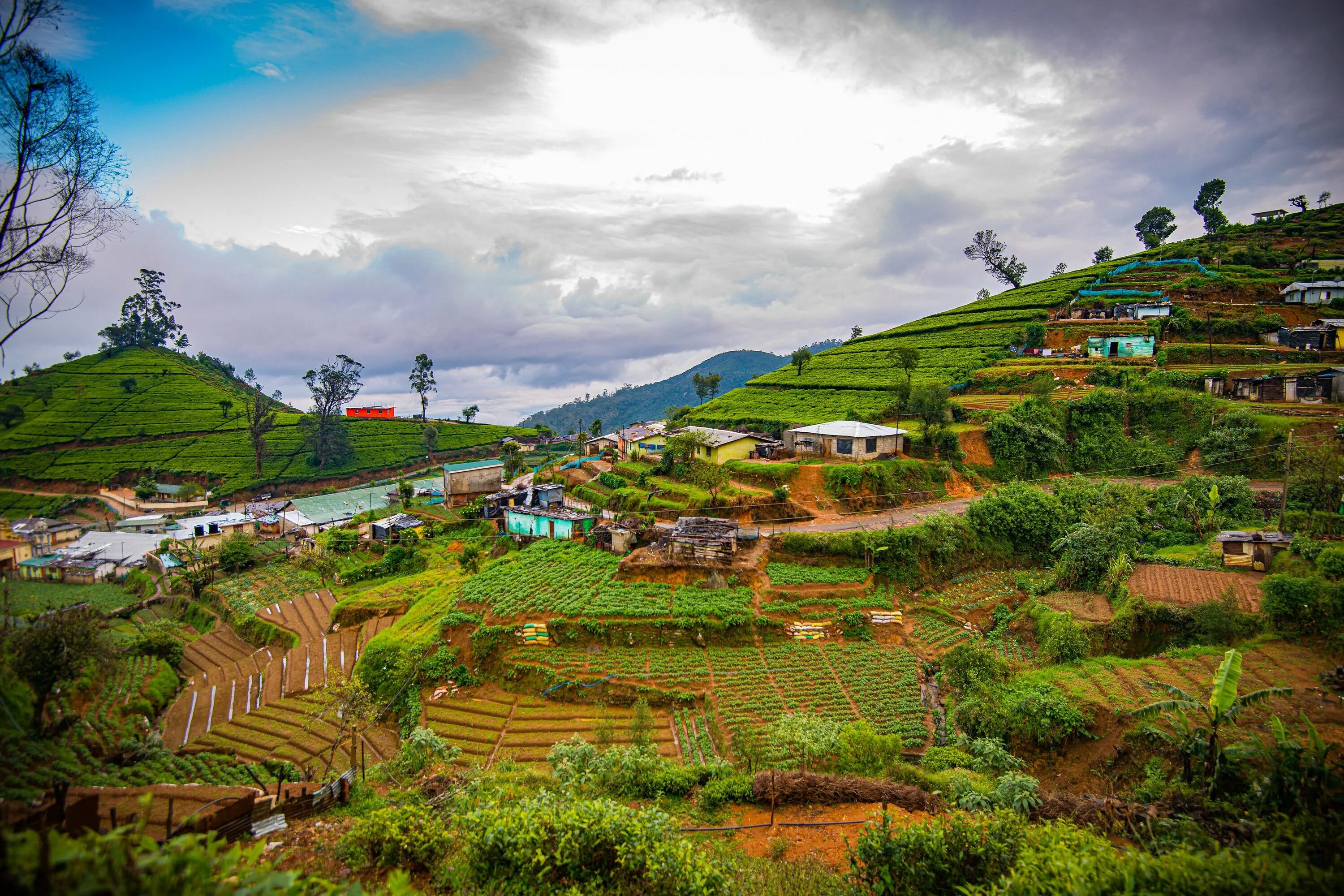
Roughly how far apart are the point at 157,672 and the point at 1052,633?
37002 mm

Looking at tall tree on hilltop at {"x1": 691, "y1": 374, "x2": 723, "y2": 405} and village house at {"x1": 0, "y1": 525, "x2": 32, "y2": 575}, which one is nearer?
village house at {"x1": 0, "y1": 525, "x2": 32, "y2": 575}

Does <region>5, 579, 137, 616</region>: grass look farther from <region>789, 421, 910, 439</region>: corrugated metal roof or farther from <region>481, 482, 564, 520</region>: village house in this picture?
<region>789, 421, 910, 439</region>: corrugated metal roof

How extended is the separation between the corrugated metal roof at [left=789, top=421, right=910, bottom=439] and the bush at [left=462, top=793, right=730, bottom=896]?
1105 inches

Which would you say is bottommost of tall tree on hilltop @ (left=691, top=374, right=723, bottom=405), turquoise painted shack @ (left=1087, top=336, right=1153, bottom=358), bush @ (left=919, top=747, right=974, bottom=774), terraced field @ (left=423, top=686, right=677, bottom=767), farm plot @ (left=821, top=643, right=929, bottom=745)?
terraced field @ (left=423, top=686, right=677, bottom=767)

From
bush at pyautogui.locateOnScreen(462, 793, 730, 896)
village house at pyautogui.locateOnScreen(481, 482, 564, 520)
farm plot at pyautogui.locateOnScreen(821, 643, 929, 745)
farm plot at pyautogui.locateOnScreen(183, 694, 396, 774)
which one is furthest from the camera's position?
village house at pyautogui.locateOnScreen(481, 482, 564, 520)

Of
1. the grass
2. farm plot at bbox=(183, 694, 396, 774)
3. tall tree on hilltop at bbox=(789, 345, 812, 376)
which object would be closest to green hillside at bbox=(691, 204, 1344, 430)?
tall tree on hilltop at bbox=(789, 345, 812, 376)

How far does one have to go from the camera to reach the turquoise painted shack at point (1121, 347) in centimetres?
4178

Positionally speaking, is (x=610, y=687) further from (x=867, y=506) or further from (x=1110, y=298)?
(x=1110, y=298)

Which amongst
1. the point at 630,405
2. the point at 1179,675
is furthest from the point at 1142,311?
the point at 630,405

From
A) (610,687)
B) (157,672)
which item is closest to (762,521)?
(610,687)

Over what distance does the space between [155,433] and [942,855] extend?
84.9 m

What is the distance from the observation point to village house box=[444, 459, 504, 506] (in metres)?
49.3

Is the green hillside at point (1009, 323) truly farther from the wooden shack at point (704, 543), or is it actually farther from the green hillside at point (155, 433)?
the green hillside at point (155, 433)

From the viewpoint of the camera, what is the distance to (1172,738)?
11.8 meters
